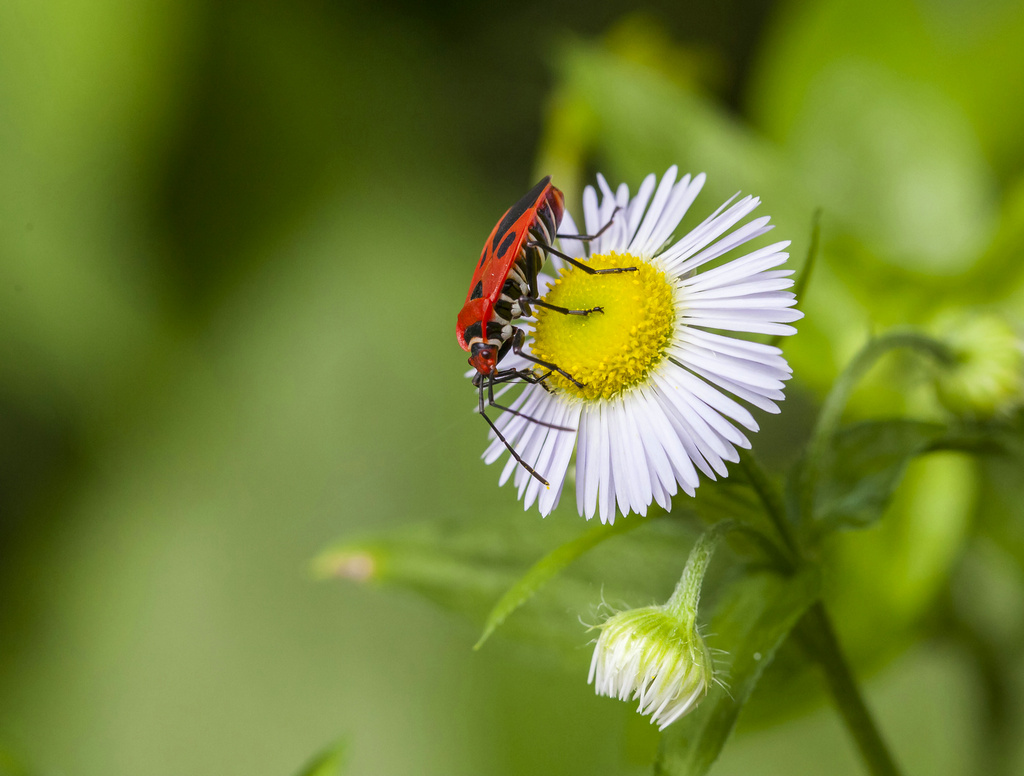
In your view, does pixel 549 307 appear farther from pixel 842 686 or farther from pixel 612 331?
pixel 842 686

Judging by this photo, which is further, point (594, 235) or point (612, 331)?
point (594, 235)

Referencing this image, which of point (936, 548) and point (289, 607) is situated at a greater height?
point (289, 607)

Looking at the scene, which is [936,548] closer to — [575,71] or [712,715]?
[712,715]

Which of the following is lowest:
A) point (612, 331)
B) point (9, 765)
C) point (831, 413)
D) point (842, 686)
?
point (842, 686)

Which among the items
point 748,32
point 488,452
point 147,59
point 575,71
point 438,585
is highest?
point 147,59

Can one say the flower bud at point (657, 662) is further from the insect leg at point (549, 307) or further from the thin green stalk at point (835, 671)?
the insect leg at point (549, 307)

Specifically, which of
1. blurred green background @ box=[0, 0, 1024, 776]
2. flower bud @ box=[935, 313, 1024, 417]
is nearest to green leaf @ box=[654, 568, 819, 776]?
flower bud @ box=[935, 313, 1024, 417]

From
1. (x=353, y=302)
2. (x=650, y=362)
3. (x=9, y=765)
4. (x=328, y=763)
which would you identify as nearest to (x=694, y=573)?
(x=650, y=362)

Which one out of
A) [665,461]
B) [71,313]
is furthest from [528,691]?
[71,313]
